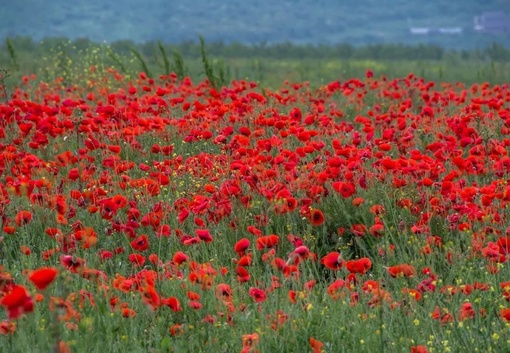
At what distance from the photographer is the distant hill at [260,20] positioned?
308ft

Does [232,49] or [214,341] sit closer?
[214,341]

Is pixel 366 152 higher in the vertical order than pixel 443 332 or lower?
higher

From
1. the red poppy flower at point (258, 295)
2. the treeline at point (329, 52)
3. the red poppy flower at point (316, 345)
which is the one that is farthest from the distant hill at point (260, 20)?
the red poppy flower at point (316, 345)

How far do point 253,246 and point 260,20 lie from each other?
98.2m

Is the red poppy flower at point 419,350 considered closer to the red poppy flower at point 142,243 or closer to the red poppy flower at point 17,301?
the red poppy flower at point 17,301


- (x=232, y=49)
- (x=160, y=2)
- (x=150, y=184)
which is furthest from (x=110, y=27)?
(x=150, y=184)

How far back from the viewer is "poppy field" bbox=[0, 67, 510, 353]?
3.59m

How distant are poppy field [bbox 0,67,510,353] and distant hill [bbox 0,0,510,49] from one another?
84814 millimetres

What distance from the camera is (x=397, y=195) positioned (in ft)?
17.1

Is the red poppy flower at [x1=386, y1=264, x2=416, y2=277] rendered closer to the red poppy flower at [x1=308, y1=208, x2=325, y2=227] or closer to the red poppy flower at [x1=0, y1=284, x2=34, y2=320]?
the red poppy flower at [x1=308, y1=208, x2=325, y2=227]

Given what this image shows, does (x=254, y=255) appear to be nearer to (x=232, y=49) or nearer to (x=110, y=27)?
(x=232, y=49)

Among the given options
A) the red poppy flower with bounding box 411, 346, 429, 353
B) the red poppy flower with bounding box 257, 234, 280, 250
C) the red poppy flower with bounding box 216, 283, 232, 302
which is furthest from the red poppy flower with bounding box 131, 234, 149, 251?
the red poppy flower with bounding box 411, 346, 429, 353

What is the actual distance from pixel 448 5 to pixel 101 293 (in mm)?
107697

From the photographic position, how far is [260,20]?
101625 millimetres
